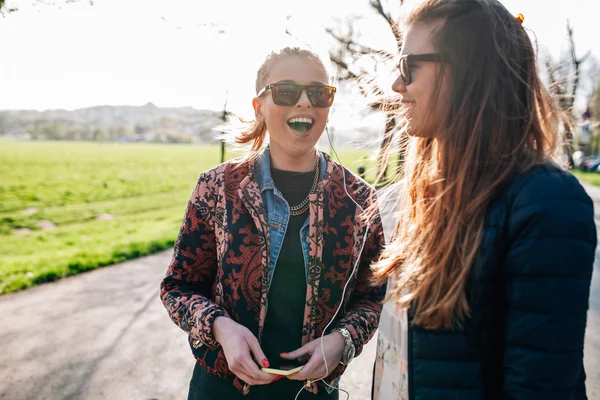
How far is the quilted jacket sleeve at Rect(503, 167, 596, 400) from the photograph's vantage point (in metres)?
1.13

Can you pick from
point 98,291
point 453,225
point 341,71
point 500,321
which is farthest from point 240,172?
point 341,71

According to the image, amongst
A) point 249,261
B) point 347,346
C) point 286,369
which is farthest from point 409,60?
point 286,369

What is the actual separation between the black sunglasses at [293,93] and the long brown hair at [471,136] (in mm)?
608

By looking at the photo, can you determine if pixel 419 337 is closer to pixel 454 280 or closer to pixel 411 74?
pixel 454 280

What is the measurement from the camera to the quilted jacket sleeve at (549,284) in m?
1.13

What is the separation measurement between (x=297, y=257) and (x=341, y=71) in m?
15.2

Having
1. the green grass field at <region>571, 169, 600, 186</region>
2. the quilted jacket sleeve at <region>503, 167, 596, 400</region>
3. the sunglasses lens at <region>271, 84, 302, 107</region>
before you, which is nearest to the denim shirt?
the sunglasses lens at <region>271, 84, 302, 107</region>

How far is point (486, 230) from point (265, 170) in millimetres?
1035

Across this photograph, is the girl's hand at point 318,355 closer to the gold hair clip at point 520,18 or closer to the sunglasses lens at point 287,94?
the sunglasses lens at point 287,94

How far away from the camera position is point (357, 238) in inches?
77.3

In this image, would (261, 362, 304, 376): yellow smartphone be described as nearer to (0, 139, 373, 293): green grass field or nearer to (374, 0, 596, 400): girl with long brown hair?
(374, 0, 596, 400): girl with long brown hair

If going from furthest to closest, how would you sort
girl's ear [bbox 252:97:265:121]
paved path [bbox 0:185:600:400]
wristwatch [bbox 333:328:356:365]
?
paved path [bbox 0:185:600:400], girl's ear [bbox 252:97:265:121], wristwatch [bbox 333:328:356:365]

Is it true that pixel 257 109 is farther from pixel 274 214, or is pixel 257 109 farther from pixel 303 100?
pixel 274 214

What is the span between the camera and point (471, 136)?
137 cm
